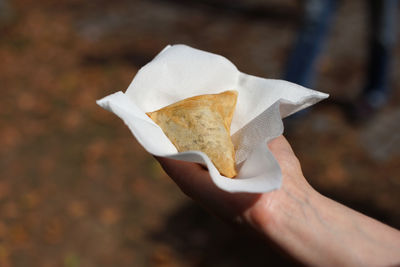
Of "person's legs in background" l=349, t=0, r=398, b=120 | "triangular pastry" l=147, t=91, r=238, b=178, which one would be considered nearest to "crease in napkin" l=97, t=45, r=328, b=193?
"triangular pastry" l=147, t=91, r=238, b=178

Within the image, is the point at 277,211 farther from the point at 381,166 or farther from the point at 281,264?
the point at 381,166

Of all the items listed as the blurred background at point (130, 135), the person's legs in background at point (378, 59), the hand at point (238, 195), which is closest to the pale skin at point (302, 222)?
the hand at point (238, 195)

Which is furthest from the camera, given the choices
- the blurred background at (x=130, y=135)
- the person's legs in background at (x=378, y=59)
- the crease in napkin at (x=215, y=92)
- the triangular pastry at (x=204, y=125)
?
the person's legs in background at (x=378, y=59)

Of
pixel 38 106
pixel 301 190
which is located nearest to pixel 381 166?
pixel 301 190

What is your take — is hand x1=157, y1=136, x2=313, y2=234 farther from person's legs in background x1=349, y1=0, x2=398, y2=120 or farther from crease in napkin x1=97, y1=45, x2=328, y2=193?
→ person's legs in background x1=349, y1=0, x2=398, y2=120

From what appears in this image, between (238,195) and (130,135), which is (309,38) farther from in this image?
(238,195)

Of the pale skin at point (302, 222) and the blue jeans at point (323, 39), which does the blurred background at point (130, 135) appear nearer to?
the blue jeans at point (323, 39)
